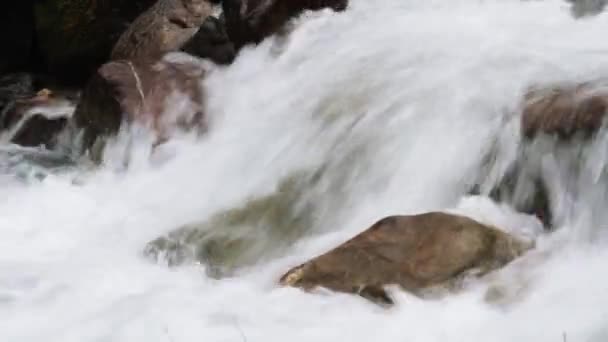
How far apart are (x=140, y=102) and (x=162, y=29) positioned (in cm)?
183

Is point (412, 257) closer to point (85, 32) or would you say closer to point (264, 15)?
point (264, 15)

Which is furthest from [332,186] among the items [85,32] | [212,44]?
[85,32]

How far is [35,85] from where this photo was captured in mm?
10227

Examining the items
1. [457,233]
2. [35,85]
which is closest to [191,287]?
[457,233]

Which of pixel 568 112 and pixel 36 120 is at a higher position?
pixel 568 112

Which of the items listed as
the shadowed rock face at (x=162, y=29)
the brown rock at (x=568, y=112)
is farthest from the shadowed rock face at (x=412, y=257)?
the shadowed rock face at (x=162, y=29)

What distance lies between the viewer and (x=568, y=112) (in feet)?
14.8

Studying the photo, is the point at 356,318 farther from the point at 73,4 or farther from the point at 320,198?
the point at 73,4

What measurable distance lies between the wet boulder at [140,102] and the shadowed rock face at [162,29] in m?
0.95

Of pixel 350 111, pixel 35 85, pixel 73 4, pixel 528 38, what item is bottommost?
pixel 35 85

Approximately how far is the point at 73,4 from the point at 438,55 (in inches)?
204

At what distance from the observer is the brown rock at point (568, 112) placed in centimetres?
435

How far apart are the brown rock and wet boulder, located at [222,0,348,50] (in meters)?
3.30

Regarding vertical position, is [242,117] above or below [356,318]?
below
